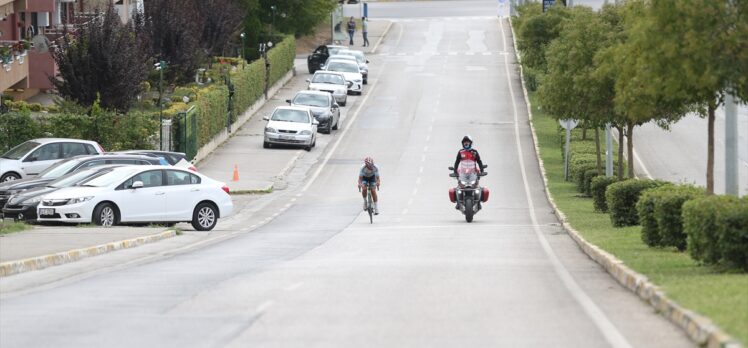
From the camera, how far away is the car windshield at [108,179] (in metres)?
30.3

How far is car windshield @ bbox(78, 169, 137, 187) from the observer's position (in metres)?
30.3

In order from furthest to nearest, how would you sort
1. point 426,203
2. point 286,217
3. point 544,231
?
point 426,203, point 286,217, point 544,231

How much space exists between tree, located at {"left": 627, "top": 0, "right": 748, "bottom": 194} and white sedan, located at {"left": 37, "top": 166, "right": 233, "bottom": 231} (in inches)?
489

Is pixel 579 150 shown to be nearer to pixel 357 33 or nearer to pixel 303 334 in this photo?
pixel 303 334

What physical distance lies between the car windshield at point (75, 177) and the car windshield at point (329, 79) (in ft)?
137

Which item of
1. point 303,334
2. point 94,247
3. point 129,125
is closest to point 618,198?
point 94,247

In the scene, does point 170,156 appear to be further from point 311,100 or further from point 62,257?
point 311,100

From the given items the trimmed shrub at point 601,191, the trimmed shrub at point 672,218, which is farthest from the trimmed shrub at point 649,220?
the trimmed shrub at point 601,191

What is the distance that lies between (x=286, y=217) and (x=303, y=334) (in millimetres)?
24554

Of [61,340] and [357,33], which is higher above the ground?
[357,33]

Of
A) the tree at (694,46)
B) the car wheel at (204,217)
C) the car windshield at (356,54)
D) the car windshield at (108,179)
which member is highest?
the car windshield at (356,54)

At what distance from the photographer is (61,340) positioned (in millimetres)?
12953

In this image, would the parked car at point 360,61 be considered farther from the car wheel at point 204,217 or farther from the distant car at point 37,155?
the car wheel at point 204,217

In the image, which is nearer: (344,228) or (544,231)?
(544,231)
